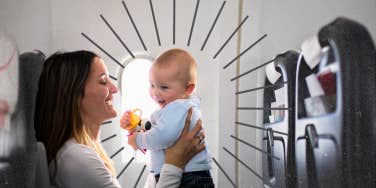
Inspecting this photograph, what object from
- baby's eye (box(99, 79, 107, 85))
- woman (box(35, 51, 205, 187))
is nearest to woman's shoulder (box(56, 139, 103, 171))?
woman (box(35, 51, 205, 187))

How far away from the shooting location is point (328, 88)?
523 mm

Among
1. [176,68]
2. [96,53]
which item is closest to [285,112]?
[176,68]

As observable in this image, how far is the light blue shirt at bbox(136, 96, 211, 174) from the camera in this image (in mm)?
604

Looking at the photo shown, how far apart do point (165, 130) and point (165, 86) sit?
74 mm

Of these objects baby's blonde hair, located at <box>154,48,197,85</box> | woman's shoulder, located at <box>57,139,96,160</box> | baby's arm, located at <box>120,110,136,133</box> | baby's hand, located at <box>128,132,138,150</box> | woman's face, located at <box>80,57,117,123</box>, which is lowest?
woman's shoulder, located at <box>57,139,96,160</box>

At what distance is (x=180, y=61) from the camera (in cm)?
59

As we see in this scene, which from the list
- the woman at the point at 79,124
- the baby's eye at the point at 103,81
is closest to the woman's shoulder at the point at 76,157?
the woman at the point at 79,124

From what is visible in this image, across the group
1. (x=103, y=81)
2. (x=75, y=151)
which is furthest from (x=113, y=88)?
(x=75, y=151)

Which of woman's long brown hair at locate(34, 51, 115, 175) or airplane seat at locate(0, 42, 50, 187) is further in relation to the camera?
woman's long brown hair at locate(34, 51, 115, 175)

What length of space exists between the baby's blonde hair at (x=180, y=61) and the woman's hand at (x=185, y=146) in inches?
2.2

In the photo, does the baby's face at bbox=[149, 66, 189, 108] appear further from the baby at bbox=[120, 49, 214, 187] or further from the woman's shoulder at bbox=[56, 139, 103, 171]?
the woman's shoulder at bbox=[56, 139, 103, 171]

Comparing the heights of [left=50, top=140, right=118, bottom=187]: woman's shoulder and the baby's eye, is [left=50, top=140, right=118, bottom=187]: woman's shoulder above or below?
below

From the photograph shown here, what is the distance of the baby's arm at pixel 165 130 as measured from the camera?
1.99 ft

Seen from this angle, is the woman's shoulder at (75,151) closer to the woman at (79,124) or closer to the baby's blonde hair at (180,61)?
the woman at (79,124)
